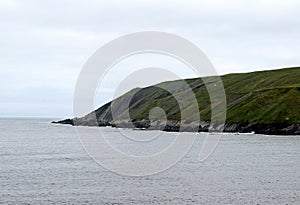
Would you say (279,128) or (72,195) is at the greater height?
(279,128)

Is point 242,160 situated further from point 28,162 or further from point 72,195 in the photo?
point 72,195

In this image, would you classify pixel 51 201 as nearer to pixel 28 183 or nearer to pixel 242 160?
pixel 28 183

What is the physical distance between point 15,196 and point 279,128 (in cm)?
14492

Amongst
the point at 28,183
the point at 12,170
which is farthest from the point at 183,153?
the point at 28,183

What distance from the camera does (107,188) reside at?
68125 millimetres

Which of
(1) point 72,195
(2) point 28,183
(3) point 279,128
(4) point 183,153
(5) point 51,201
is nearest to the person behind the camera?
(5) point 51,201

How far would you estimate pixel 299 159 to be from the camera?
10450cm

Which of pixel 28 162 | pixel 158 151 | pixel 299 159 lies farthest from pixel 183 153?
pixel 28 162

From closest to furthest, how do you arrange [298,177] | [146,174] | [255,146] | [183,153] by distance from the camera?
[298,177] → [146,174] → [183,153] → [255,146]

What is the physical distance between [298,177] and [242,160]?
27194mm

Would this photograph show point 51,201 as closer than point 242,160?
Yes

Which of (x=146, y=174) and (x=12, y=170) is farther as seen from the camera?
(x=12, y=170)

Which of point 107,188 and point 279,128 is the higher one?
point 279,128

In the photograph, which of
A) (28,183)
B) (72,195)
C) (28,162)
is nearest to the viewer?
(72,195)
